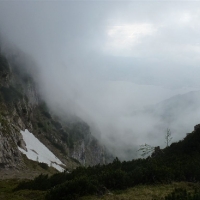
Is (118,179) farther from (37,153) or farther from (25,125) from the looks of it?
(25,125)

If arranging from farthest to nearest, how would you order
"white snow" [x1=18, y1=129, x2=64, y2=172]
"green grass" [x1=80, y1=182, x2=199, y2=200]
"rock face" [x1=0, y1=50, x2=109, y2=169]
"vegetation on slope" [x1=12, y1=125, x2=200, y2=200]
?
"white snow" [x1=18, y1=129, x2=64, y2=172]
"rock face" [x1=0, y1=50, x2=109, y2=169]
"vegetation on slope" [x1=12, y1=125, x2=200, y2=200]
"green grass" [x1=80, y1=182, x2=199, y2=200]

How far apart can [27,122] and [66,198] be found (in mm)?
104331

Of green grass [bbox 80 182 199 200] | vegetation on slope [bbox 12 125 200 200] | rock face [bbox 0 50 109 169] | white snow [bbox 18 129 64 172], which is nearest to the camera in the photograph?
green grass [bbox 80 182 199 200]

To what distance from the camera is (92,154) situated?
200 meters

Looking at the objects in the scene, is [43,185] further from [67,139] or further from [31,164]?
[67,139]

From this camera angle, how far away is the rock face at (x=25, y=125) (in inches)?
2790

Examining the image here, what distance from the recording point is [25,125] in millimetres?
114438

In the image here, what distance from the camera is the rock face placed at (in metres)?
70.9

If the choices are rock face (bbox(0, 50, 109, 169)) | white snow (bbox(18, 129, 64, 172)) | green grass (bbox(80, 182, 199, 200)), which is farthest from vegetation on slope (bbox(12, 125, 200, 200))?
white snow (bbox(18, 129, 64, 172))

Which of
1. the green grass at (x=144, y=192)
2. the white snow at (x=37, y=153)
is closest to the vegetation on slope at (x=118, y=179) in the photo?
the green grass at (x=144, y=192)

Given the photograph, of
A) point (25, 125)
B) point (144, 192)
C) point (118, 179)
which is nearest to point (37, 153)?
point (25, 125)

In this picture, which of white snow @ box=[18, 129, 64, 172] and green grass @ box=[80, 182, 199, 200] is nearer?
green grass @ box=[80, 182, 199, 200]

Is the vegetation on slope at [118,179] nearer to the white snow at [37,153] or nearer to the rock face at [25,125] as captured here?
the rock face at [25,125]

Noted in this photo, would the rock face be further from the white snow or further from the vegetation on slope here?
the vegetation on slope
